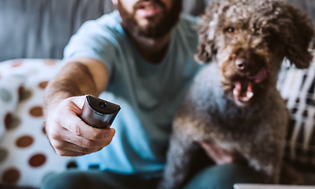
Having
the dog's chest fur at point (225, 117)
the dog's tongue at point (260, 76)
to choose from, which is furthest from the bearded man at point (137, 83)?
the dog's tongue at point (260, 76)

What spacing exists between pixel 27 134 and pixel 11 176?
0.49 feet

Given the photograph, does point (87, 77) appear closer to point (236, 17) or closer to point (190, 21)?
point (236, 17)

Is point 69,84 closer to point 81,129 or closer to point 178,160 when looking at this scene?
point 81,129

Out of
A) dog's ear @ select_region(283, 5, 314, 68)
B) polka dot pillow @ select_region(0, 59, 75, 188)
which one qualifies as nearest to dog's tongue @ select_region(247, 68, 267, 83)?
dog's ear @ select_region(283, 5, 314, 68)

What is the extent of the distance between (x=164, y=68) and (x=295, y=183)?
2.13ft

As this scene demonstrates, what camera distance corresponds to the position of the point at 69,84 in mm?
471

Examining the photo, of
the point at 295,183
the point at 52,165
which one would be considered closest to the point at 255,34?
the point at 295,183

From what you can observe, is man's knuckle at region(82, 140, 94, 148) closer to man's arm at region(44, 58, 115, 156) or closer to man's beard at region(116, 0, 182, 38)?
man's arm at region(44, 58, 115, 156)

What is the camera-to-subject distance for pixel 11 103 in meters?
0.84

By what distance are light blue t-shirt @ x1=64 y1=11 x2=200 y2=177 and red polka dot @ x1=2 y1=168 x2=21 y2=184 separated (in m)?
0.22

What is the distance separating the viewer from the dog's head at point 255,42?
0.53m

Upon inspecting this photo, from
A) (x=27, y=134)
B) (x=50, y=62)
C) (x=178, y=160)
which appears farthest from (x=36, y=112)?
(x=178, y=160)

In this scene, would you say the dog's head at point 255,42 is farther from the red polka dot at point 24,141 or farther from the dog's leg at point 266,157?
the red polka dot at point 24,141

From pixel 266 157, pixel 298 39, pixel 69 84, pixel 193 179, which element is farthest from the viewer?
pixel 193 179
